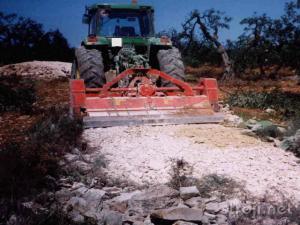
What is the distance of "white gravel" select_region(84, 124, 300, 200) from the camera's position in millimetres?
5070

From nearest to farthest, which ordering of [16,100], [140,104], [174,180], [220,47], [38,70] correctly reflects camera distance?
[174,180]
[140,104]
[16,100]
[38,70]
[220,47]

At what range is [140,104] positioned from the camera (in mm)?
7887

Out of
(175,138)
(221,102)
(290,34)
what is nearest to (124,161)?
(175,138)

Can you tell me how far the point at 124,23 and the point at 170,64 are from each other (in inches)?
61.3

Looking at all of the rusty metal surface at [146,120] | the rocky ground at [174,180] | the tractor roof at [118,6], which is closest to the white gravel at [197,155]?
the rocky ground at [174,180]

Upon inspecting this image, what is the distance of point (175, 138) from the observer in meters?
6.73

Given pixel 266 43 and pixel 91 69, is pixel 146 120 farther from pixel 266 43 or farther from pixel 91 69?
pixel 266 43

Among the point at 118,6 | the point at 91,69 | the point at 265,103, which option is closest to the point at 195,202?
the point at 91,69

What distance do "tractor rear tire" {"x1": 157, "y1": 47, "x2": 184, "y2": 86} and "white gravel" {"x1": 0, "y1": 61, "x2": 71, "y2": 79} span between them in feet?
29.8

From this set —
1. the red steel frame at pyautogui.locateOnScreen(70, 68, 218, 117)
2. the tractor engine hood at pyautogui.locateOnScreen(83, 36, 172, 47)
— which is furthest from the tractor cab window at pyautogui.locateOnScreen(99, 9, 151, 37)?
the red steel frame at pyautogui.locateOnScreen(70, 68, 218, 117)

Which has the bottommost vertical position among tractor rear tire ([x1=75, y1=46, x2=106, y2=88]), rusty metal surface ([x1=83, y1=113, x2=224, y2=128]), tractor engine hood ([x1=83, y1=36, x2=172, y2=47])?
rusty metal surface ([x1=83, y1=113, x2=224, y2=128])

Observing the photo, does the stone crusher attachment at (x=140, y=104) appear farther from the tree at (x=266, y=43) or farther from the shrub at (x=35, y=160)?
the tree at (x=266, y=43)

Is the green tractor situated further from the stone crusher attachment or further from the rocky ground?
the rocky ground

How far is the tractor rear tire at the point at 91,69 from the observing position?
826cm
